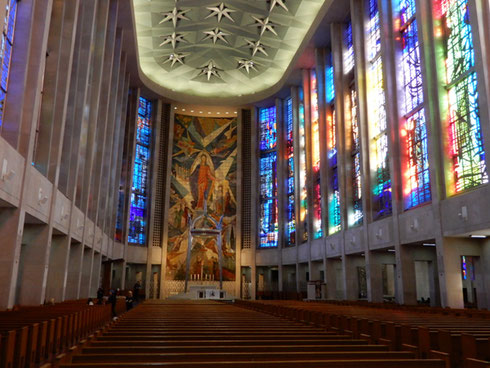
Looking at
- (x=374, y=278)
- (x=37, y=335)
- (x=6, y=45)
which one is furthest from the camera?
(x=374, y=278)

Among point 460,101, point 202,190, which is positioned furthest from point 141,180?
point 460,101

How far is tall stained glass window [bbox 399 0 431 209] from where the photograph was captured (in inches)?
648

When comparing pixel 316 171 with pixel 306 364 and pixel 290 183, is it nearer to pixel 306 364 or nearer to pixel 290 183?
pixel 290 183

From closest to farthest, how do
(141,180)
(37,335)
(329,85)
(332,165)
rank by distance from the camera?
(37,335)
(332,165)
(329,85)
(141,180)

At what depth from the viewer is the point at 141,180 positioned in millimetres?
32625

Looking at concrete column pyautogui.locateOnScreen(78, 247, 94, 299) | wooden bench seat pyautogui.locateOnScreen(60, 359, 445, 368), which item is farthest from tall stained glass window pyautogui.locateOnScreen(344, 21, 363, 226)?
wooden bench seat pyautogui.locateOnScreen(60, 359, 445, 368)

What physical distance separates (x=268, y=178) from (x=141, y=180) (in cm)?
926

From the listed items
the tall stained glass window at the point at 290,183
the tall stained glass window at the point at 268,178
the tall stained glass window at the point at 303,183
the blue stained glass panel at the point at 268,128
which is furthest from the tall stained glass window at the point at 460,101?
the blue stained glass panel at the point at 268,128

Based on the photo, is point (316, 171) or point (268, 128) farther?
point (268, 128)

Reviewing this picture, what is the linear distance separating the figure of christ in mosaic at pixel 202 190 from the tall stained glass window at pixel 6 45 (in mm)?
23004

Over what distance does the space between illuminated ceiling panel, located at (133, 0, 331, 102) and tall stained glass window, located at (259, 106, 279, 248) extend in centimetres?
231

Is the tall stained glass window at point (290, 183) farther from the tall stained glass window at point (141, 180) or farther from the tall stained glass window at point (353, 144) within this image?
the tall stained glass window at point (141, 180)

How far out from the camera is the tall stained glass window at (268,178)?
111 ft

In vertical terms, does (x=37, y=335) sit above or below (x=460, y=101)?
below
